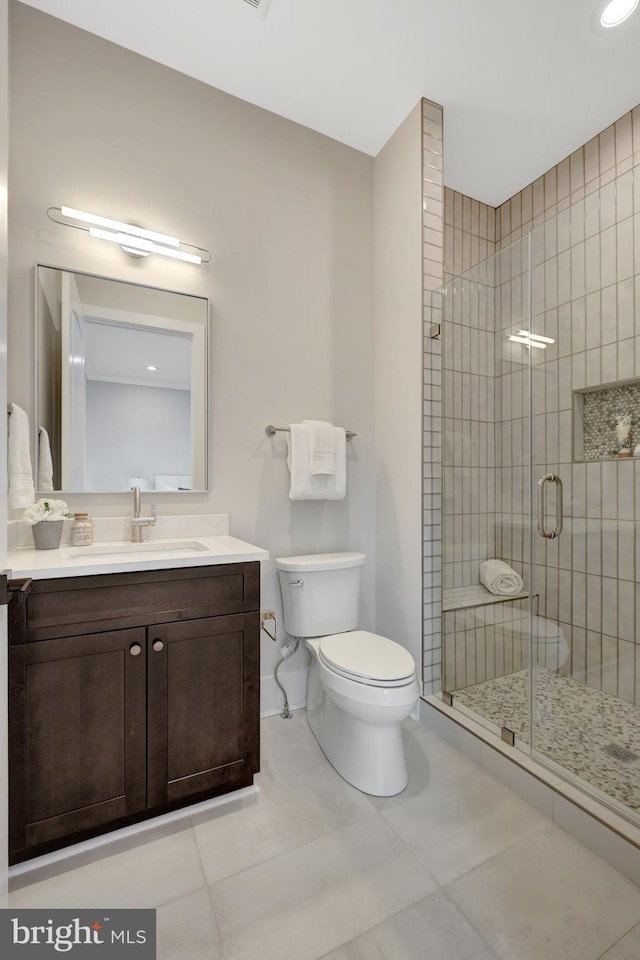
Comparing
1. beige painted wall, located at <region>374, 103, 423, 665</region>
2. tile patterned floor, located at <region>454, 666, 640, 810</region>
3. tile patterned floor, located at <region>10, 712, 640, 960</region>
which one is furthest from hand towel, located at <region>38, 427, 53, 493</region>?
tile patterned floor, located at <region>454, 666, 640, 810</region>

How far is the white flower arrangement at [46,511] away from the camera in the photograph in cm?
153

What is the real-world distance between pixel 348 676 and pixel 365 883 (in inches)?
21.4

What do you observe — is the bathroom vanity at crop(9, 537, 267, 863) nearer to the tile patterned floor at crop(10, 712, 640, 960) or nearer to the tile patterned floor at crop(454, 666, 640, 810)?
the tile patterned floor at crop(10, 712, 640, 960)

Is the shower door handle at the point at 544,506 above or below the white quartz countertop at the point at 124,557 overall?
above

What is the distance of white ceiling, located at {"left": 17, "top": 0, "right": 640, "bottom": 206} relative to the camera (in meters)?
1.69

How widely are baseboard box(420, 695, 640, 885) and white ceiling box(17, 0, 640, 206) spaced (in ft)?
9.15

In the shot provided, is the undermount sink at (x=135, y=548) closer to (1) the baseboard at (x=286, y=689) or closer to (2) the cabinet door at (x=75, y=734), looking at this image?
(2) the cabinet door at (x=75, y=734)

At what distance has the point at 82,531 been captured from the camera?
5.39ft

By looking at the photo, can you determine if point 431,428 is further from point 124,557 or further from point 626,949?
point 626,949

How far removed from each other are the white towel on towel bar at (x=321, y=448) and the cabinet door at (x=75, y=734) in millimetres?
1028

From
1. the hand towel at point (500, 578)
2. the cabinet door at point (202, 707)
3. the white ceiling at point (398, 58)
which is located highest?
the white ceiling at point (398, 58)

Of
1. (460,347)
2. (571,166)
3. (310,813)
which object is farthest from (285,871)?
(571,166)

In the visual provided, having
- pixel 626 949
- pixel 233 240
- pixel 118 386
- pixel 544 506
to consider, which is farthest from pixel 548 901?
pixel 233 240

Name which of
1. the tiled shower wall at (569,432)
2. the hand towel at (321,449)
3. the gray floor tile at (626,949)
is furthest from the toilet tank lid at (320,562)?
the gray floor tile at (626,949)
